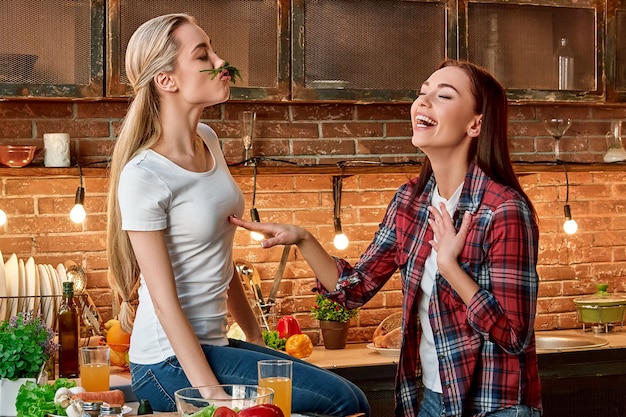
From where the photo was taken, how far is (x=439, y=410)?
2.86 metres

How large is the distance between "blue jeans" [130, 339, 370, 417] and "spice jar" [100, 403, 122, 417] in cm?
21

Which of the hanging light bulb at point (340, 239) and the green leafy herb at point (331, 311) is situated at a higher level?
the hanging light bulb at point (340, 239)

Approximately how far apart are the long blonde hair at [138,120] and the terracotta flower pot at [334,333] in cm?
153

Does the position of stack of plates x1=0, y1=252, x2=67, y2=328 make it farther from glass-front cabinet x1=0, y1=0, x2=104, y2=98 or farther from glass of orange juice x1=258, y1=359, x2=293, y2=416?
glass of orange juice x1=258, y1=359, x2=293, y2=416

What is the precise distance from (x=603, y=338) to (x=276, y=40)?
192 centimetres

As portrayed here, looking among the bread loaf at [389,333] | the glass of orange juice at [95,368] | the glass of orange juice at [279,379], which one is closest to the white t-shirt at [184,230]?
the glass of orange juice at [95,368]

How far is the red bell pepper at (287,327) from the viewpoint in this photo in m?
4.11

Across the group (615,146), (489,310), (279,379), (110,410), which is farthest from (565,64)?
(110,410)

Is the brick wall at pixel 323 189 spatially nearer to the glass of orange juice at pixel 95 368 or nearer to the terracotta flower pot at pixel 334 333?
the terracotta flower pot at pixel 334 333

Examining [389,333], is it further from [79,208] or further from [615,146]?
[615,146]

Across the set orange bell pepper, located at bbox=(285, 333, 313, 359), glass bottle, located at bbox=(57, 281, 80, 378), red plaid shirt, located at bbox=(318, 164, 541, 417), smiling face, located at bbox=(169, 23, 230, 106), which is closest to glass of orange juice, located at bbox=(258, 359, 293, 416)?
red plaid shirt, located at bbox=(318, 164, 541, 417)

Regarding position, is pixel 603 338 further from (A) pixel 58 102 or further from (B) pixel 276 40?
(A) pixel 58 102

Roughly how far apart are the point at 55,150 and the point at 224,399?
7.43 ft

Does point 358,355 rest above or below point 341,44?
below
